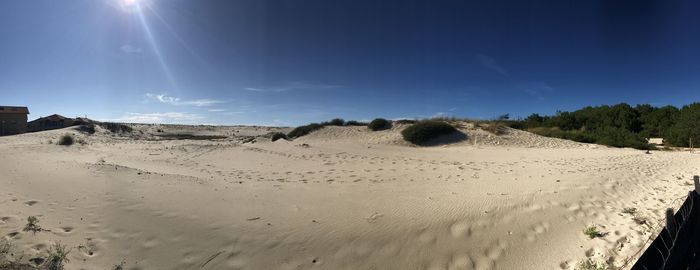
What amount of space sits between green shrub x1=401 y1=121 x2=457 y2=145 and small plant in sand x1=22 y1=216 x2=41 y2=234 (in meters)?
16.9

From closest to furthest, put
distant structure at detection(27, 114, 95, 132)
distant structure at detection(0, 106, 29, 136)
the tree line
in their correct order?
the tree line < distant structure at detection(0, 106, 29, 136) < distant structure at detection(27, 114, 95, 132)

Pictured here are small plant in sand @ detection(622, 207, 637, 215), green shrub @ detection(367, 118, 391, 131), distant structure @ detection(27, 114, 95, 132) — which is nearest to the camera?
small plant in sand @ detection(622, 207, 637, 215)

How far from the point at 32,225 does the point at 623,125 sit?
3601cm

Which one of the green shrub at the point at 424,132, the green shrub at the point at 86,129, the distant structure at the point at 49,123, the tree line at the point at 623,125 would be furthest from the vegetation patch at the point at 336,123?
the distant structure at the point at 49,123

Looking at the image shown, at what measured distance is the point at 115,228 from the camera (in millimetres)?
5062

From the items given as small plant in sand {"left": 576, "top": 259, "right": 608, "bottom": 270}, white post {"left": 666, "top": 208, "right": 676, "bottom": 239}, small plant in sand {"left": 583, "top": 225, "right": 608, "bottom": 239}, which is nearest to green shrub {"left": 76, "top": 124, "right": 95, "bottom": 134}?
small plant in sand {"left": 583, "top": 225, "right": 608, "bottom": 239}

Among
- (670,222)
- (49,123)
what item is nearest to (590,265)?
(670,222)

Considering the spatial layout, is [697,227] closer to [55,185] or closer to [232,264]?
[232,264]

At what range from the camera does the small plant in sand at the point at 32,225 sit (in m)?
4.74

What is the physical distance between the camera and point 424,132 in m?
20.2

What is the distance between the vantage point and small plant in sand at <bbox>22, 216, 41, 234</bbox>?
4738 millimetres

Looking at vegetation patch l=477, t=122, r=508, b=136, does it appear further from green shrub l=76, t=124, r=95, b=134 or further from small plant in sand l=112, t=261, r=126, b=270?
green shrub l=76, t=124, r=95, b=134

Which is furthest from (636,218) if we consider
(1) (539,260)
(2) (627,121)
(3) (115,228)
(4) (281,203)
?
(2) (627,121)

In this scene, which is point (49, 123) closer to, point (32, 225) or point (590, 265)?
point (32, 225)
